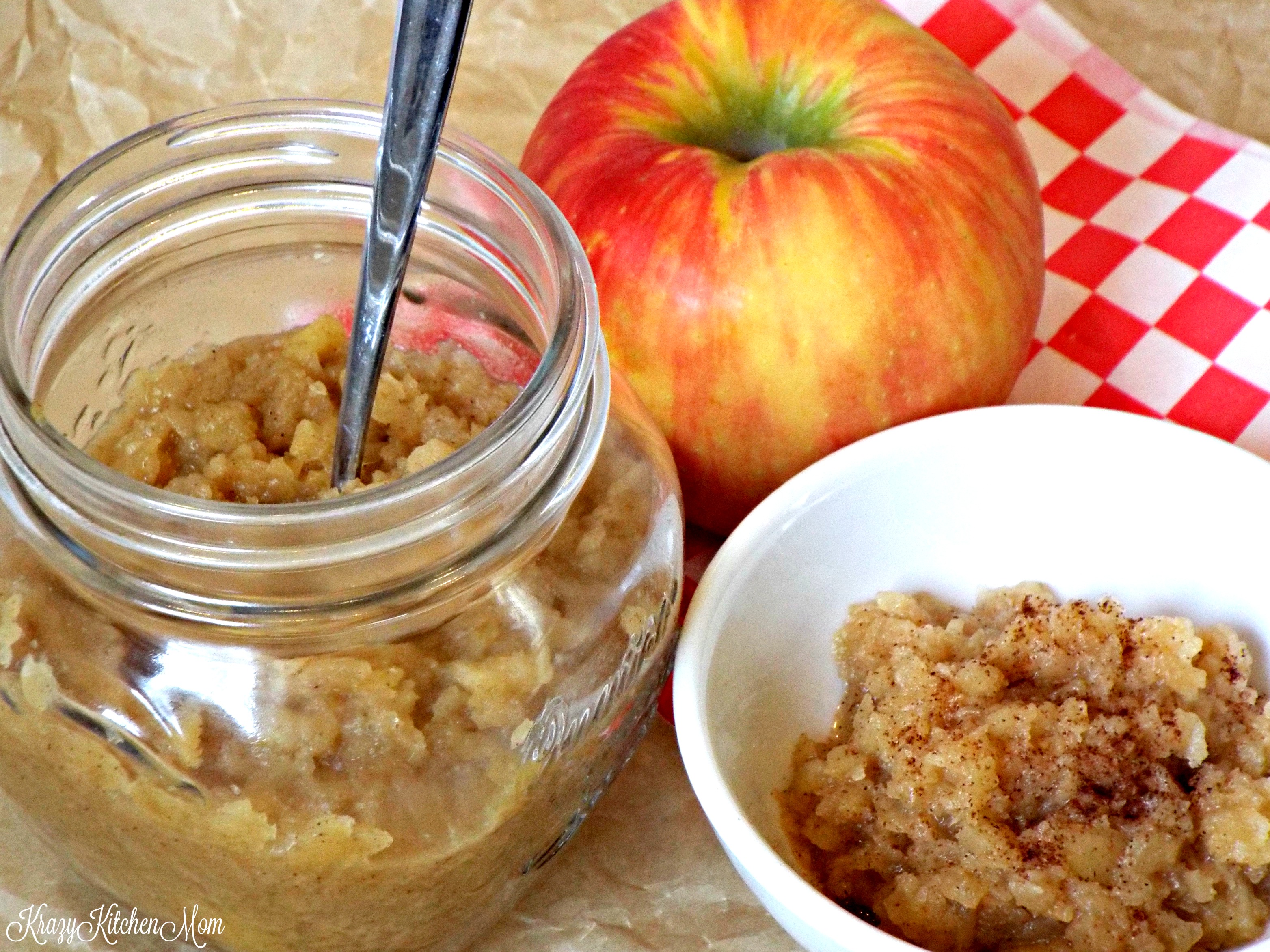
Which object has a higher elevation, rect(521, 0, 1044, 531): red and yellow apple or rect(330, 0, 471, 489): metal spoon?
rect(330, 0, 471, 489): metal spoon

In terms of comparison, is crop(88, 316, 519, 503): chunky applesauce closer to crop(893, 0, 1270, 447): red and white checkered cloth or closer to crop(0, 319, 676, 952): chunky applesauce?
crop(0, 319, 676, 952): chunky applesauce

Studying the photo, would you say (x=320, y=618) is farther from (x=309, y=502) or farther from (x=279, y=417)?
(x=279, y=417)

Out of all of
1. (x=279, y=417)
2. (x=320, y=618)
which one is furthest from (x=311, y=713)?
(x=279, y=417)

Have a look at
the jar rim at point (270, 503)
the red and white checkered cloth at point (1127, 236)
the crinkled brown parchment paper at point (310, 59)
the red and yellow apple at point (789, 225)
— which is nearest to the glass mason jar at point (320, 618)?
the jar rim at point (270, 503)

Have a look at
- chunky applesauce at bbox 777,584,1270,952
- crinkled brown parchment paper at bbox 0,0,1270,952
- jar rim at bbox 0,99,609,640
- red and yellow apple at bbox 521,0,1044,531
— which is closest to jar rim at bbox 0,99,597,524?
jar rim at bbox 0,99,609,640

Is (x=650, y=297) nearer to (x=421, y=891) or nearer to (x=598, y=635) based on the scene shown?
(x=598, y=635)

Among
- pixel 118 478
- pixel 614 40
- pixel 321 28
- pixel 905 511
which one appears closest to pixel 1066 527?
pixel 905 511
